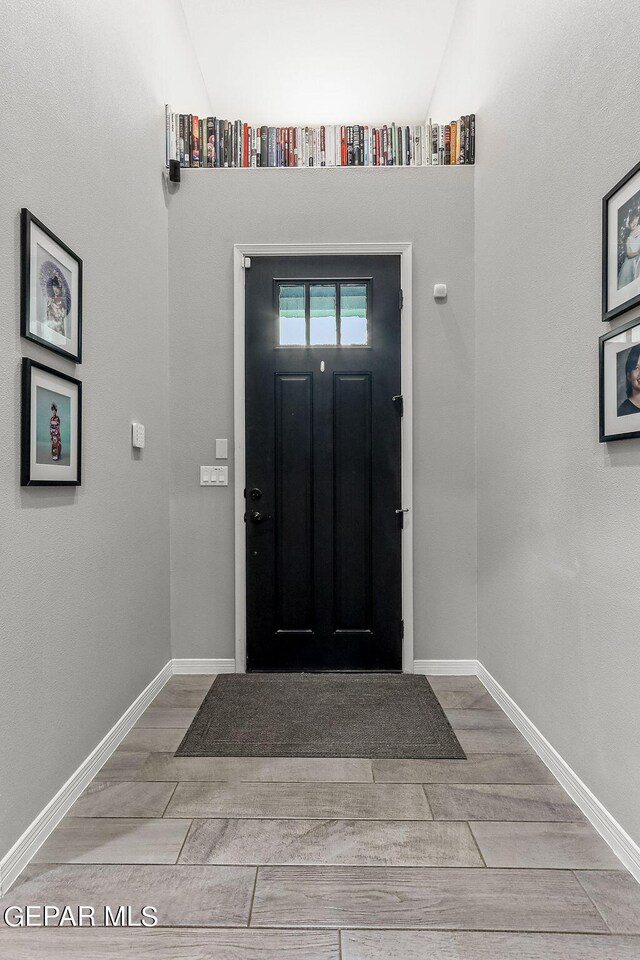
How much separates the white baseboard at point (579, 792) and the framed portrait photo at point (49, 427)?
191cm

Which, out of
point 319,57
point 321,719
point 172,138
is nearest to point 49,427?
point 321,719

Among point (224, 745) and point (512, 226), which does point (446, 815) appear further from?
point (512, 226)

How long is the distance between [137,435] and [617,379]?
1914mm

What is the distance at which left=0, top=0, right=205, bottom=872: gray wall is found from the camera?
4.83 ft

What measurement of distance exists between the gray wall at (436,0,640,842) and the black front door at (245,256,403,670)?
1.72 ft

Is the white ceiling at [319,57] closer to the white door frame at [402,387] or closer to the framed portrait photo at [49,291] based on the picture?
the white door frame at [402,387]

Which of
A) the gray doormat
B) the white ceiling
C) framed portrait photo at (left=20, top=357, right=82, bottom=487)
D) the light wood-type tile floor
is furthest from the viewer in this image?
the white ceiling

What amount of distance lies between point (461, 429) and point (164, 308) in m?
1.73

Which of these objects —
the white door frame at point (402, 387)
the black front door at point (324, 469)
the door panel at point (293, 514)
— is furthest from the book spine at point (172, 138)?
the door panel at point (293, 514)

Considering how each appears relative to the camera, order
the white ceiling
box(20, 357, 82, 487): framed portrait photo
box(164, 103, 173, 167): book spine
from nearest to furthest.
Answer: box(20, 357, 82, 487): framed portrait photo < box(164, 103, 173, 167): book spine < the white ceiling

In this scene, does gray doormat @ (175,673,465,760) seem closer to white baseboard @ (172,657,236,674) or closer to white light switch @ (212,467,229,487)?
white baseboard @ (172,657,236,674)

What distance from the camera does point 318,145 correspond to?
296cm

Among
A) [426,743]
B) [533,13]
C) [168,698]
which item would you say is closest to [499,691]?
[426,743]

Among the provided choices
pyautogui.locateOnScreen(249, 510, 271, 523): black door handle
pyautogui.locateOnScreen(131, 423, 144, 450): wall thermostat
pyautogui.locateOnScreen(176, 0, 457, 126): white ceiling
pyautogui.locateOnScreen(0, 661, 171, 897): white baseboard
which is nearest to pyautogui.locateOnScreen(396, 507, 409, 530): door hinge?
pyautogui.locateOnScreen(249, 510, 271, 523): black door handle
